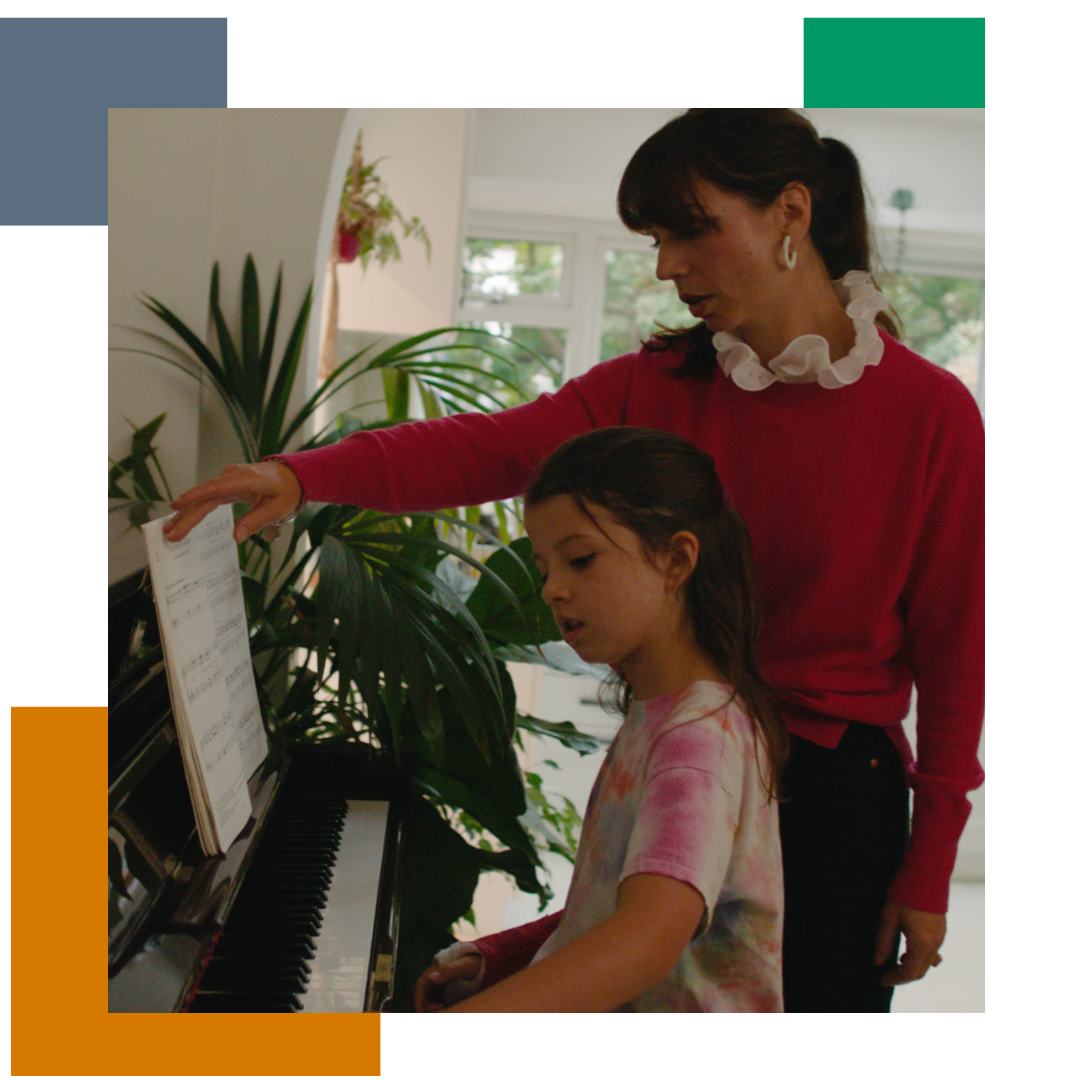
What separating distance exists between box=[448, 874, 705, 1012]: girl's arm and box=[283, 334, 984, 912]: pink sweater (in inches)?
13.5

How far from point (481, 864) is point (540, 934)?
52 cm

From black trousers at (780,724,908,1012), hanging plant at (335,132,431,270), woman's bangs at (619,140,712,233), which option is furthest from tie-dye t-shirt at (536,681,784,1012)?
hanging plant at (335,132,431,270)

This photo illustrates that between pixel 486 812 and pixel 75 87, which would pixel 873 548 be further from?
pixel 75 87

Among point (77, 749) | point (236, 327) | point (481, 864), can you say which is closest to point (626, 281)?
point (236, 327)

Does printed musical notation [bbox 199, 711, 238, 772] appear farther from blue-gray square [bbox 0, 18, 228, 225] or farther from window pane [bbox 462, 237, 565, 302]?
window pane [bbox 462, 237, 565, 302]

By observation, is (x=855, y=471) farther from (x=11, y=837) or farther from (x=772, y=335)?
(x=11, y=837)

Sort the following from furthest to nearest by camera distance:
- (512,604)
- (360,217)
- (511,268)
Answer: (511,268) < (360,217) < (512,604)

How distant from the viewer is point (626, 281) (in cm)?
405

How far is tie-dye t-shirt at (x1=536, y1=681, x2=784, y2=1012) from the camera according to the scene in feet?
2.61

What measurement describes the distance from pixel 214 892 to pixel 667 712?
0.43 m

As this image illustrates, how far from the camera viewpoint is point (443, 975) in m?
0.98

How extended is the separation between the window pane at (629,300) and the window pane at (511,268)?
0.22 metres

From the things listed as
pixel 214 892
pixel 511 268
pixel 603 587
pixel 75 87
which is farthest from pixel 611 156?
pixel 214 892

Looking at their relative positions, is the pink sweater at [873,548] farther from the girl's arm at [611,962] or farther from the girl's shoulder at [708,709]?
the girl's arm at [611,962]
